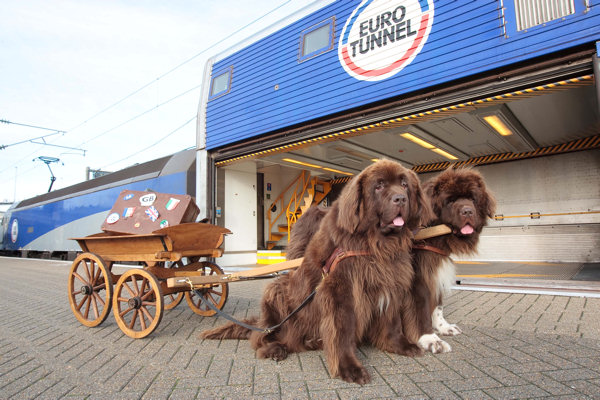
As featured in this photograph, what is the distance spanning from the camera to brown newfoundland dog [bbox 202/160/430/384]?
2.37 m

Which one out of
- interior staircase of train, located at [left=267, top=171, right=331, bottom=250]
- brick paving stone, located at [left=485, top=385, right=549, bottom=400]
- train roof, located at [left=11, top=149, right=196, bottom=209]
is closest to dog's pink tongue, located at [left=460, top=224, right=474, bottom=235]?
brick paving stone, located at [left=485, top=385, right=549, bottom=400]

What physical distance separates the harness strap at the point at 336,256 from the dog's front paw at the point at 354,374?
25.7 inches

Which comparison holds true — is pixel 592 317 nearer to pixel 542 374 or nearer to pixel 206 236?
pixel 542 374

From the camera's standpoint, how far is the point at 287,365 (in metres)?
2.64

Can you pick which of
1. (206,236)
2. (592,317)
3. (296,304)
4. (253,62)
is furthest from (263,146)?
(592,317)

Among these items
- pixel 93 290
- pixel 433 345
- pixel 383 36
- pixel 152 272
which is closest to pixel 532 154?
pixel 383 36

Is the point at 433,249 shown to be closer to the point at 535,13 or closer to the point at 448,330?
the point at 448,330

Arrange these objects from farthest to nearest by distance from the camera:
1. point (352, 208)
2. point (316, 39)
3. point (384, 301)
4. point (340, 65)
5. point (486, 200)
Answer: point (316, 39), point (340, 65), point (486, 200), point (384, 301), point (352, 208)

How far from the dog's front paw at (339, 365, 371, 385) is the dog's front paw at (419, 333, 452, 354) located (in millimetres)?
836

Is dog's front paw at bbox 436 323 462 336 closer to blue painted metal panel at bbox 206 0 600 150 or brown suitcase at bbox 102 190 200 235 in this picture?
brown suitcase at bbox 102 190 200 235

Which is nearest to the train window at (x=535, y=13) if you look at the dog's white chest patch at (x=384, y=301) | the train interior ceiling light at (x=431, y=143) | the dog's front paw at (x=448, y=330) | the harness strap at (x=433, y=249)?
the train interior ceiling light at (x=431, y=143)

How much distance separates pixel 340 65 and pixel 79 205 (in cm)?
1440

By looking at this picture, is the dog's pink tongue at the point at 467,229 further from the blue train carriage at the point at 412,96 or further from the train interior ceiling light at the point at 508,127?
the train interior ceiling light at the point at 508,127

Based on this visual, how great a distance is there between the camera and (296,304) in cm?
281
